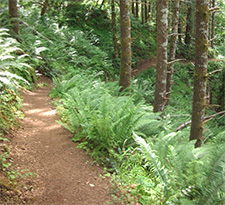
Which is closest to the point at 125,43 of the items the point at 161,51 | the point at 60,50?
the point at 161,51

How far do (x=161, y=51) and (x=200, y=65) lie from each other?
285 centimetres

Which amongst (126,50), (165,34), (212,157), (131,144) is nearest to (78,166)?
(131,144)

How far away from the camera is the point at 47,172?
3.88 m

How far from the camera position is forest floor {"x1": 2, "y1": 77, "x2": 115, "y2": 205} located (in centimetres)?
335

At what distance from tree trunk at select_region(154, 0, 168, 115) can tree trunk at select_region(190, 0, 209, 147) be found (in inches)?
103

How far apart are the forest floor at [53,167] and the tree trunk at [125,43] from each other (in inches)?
151

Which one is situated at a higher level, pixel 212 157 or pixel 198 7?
pixel 198 7

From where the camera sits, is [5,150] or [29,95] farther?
[29,95]

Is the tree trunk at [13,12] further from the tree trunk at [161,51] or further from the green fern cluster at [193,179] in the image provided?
the green fern cluster at [193,179]

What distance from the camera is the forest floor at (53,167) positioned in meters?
3.35

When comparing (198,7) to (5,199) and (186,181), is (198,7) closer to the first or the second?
(186,181)

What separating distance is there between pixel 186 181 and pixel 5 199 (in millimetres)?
2389

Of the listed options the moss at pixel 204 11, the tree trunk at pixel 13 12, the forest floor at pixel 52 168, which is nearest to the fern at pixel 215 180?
the forest floor at pixel 52 168

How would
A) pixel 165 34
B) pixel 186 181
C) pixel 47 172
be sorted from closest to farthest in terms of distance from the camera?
pixel 186 181 → pixel 47 172 → pixel 165 34
